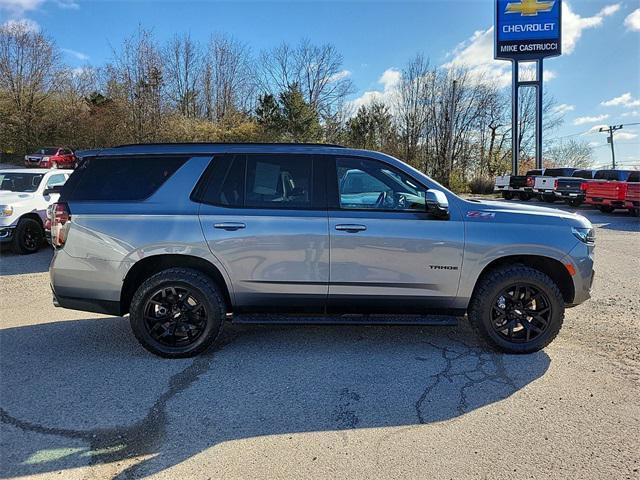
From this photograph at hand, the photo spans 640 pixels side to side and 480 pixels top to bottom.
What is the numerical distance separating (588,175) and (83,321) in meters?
24.6

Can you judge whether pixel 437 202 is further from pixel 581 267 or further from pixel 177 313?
pixel 177 313

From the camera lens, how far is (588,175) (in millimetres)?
23125

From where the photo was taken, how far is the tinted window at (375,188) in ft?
13.6

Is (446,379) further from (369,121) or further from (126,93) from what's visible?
(369,121)

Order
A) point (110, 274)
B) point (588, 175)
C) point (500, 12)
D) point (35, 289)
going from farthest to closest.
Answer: point (500, 12) < point (588, 175) < point (35, 289) < point (110, 274)

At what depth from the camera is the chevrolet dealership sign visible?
29.5 m

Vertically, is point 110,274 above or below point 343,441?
above

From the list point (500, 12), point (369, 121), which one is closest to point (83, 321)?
point (500, 12)

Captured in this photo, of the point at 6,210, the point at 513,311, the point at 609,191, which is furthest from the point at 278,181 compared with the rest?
the point at 609,191

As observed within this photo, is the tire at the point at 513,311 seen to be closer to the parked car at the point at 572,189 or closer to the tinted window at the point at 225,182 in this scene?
the tinted window at the point at 225,182

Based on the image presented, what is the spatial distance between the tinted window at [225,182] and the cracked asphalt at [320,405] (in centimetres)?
145

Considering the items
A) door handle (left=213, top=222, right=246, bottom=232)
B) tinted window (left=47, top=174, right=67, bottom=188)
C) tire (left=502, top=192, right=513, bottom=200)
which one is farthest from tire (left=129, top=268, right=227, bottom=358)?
tire (left=502, top=192, right=513, bottom=200)

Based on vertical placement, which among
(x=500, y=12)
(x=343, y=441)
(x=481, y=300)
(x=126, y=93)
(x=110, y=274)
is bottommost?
(x=343, y=441)

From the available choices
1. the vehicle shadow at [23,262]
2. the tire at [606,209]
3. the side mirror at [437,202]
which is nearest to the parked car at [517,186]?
the tire at [606,209]
